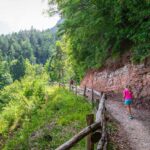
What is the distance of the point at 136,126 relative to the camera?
14.7 metres

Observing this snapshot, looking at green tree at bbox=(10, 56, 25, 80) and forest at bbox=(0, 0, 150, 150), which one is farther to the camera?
green tree at bbox=(10, 56, 25, 80)

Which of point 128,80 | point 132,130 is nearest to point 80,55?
point 128,80

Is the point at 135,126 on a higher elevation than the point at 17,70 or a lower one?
lower

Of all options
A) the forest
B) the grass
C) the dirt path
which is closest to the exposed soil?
the dirt path

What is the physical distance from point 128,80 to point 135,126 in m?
9.01

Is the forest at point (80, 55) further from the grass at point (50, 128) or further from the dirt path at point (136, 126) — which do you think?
the dirt path at point (136, 126)

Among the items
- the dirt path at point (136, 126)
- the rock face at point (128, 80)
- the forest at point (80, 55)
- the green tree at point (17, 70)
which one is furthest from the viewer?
the green tree at point (17, 70)

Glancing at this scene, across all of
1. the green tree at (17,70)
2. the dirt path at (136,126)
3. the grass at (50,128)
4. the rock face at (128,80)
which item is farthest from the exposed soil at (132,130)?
the green tree at (17,70)

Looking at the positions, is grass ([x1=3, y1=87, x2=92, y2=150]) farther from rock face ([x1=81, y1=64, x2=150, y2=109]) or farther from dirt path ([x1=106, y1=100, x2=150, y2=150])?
A: rock face ([x1=81, y1=64, x2=150, y2=109])

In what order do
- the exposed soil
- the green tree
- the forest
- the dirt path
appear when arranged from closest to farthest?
the exposed soil
the dirt path
the forest
the green tree

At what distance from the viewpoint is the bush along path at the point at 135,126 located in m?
11.9

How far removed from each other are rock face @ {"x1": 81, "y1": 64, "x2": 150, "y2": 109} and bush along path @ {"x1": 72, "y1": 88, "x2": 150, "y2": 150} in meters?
1.20

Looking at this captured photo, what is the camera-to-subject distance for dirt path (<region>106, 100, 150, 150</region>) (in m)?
11.9

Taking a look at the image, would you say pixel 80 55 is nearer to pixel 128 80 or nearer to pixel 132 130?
pixel 128 80
